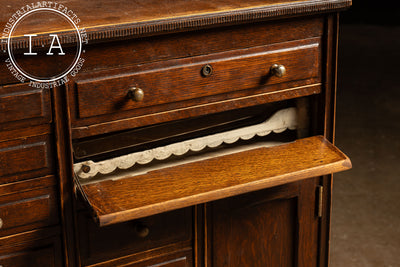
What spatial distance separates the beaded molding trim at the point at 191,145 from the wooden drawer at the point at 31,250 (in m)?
0.15

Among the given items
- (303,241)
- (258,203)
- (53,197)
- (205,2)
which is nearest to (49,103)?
(53,197)

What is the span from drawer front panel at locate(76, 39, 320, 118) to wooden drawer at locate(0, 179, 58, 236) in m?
0.18

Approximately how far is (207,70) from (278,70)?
0.54 ft

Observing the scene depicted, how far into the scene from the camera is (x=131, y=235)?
56.6 inches

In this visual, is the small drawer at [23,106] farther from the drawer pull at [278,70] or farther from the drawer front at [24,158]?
the drawer pull at [278,70]

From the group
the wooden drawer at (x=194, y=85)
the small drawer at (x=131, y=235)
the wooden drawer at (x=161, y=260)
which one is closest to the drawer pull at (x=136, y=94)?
the wooden drawer at (x=194, y=85)

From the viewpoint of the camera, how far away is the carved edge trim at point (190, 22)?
1.18 m

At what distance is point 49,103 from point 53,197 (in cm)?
20

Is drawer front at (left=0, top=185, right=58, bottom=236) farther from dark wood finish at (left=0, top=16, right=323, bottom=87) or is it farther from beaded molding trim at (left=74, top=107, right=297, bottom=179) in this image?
dark wood finish at (left=0, top=16, right=323, bottom=87)

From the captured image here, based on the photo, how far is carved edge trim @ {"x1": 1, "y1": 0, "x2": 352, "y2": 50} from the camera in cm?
118

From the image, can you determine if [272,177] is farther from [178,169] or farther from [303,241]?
[303,241]

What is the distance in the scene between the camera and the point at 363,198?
259 centimetres

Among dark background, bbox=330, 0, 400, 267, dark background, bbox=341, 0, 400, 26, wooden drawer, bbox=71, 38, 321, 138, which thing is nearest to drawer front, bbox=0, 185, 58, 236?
wooden drawer, bbox=71, 38, 321, 138

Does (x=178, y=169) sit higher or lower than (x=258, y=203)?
higher
